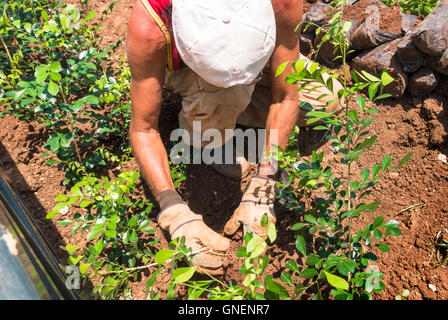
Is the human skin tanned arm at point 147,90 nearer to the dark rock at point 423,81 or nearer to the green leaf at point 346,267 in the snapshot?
the green leaf at point 346,267

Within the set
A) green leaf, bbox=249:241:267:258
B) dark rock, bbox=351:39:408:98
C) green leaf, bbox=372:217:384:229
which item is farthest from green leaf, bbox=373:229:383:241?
dark rock, bbox=351:39:408:98

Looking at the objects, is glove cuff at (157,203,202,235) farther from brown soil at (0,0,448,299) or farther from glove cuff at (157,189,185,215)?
brown soil at (0,0,448,299)

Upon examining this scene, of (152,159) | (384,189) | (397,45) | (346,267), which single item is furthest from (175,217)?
(397,45)

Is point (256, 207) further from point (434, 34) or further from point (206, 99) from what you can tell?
point (434, 34)

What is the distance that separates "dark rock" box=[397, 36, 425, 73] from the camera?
243 centimetres

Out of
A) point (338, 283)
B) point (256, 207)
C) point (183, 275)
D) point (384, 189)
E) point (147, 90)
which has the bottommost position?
point (384, 189)

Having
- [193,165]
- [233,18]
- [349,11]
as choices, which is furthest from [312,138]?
[233,18]

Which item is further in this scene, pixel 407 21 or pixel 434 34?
pixel 407 21

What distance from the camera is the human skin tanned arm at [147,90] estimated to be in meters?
1.70

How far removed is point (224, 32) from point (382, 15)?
197cm

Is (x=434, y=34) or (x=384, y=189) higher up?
(x=434, y=34)

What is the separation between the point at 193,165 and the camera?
2488mm

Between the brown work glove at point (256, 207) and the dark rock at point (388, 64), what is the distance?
128 centimetres

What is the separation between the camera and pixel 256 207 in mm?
1977
